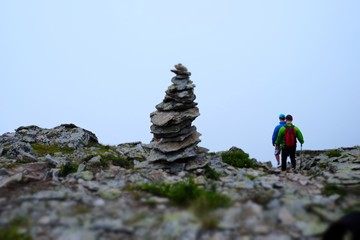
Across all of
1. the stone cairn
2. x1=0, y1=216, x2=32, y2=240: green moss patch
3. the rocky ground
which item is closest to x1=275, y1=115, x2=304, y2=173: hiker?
the stone cairn

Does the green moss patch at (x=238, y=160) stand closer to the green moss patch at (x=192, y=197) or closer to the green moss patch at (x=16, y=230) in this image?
the green moss patch at (x=192, y=197)

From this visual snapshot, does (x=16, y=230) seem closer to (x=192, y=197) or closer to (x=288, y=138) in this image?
(x=192, y=197)

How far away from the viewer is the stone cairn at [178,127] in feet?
62.7

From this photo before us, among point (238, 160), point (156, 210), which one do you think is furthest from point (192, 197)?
point (238, 160)

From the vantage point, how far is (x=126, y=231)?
8484 mm

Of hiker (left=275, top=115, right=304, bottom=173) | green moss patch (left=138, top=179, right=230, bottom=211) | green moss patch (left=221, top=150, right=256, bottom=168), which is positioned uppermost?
hiker (left=275, top=115, right=304, bottom=173)

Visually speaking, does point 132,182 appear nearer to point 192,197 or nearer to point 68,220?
point 192,197

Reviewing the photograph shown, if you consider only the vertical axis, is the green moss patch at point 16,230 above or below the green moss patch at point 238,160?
below

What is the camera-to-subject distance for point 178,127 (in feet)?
64.1

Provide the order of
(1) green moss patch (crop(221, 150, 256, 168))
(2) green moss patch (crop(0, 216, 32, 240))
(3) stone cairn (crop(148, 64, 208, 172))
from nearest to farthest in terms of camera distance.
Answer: (2) green moss patch (crop(0, 216, 32, 240)), (3) stone cairn (crop(148, 64, 208, 172)), (1) green moss patch (crop(221, 150, 256, 168))

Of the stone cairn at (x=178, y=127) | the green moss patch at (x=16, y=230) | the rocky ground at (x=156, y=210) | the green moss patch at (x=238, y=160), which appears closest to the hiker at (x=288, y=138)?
the green moss patch at (x=238, y=160)

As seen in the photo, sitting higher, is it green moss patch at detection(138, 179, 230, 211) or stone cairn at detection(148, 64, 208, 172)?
stone cairn at detection(148, 64, 208, 172)

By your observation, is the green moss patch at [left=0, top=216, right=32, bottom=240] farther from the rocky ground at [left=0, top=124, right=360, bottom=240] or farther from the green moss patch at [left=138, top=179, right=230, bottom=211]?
the green moss patch at [left=138, top=179, right=230, bottom=211]

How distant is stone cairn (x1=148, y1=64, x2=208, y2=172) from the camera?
19.1 metres
